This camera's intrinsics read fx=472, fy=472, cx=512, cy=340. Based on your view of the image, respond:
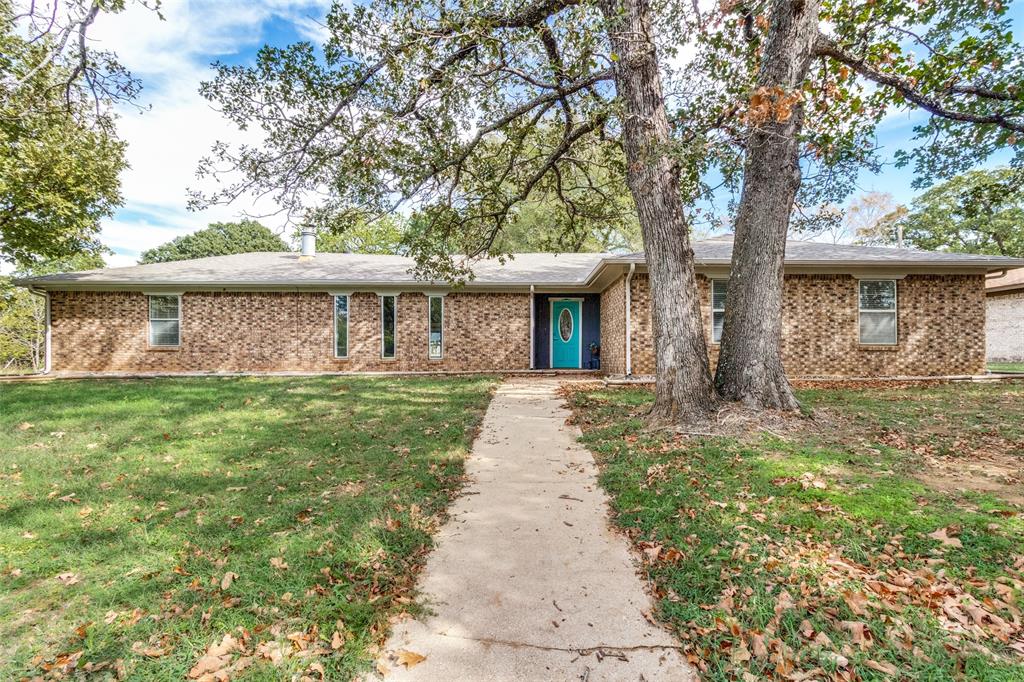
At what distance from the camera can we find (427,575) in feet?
9.32

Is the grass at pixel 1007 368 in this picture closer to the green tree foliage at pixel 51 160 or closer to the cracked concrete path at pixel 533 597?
the cracked concrete path at pixel 533 597

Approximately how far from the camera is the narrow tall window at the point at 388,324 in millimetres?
13227

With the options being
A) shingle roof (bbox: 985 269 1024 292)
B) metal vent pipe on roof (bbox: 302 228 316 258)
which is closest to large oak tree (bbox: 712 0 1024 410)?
shingle roof (bbox: 985 269 1024 292)

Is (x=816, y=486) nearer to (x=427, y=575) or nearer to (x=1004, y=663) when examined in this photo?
(x=1004, y=663)

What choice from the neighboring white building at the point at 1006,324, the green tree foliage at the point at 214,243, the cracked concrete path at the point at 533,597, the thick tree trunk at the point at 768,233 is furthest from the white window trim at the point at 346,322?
the neighboring white building at the point at 1006,324

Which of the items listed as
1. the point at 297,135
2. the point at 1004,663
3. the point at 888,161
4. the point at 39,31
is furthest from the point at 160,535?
the point at 888,161

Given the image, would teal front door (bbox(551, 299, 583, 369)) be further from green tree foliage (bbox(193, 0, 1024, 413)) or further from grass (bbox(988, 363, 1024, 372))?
grass (bbox(988, 363, 1024, 372))

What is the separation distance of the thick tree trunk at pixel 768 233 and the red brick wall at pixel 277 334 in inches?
311

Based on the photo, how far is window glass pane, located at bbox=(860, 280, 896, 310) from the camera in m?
11.1

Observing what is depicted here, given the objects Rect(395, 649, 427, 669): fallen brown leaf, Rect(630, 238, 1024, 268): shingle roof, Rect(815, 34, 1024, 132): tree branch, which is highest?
Rect(815, 34, 1024, 132): tree branch

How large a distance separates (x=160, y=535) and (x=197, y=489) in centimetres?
97

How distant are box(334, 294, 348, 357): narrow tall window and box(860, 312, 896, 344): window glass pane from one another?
513 inches

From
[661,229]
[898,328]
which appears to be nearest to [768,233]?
[661,229]

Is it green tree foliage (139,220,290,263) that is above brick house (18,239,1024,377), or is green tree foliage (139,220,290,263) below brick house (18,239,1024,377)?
above
